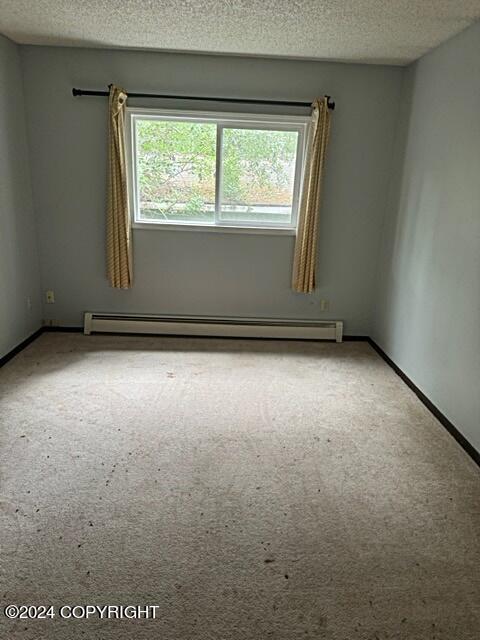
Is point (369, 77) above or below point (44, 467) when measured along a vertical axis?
above

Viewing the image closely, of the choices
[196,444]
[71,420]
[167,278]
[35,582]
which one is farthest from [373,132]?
[35,582]

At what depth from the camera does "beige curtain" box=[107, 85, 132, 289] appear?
3615 mm

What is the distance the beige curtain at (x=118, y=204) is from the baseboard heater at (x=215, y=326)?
352 mm

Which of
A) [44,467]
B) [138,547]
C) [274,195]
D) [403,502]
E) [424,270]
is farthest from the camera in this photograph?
[274,195]

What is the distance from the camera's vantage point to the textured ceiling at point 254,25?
2.49m

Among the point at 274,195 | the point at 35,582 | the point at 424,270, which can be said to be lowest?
the point at 35,582

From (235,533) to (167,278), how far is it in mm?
2701

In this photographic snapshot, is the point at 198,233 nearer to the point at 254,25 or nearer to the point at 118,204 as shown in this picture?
the point at 118,204

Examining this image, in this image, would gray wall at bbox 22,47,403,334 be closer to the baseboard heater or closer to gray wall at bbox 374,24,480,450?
the baseboard heater

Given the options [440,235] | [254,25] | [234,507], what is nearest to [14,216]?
[254,25]

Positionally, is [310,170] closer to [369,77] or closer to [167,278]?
[369,77]

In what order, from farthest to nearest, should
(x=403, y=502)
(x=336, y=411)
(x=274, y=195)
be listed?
(x=274, y=195)
(x=336, y=411)
(x=403, y=502)

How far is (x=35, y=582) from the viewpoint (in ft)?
5.21

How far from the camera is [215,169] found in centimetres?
390
